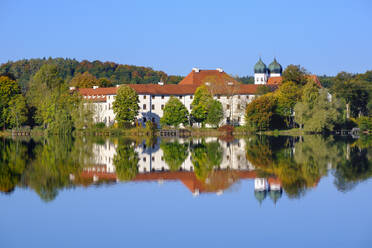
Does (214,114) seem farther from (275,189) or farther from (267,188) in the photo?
(275,189)

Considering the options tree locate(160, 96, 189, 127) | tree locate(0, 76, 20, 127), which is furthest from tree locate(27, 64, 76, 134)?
tree locate(160, 96, 189, 127)

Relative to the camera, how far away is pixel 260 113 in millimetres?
72312

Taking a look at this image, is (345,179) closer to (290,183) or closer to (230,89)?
(290,183)

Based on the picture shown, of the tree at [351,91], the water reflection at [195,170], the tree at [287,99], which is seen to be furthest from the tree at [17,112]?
the tree at [351,91]

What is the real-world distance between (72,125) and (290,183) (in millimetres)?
51980

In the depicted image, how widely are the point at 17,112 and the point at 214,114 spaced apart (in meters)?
24.2

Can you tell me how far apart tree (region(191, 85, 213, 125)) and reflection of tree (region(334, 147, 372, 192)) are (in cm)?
4280

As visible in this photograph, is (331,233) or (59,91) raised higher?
(59,91)

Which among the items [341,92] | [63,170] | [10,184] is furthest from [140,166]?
[341,92]

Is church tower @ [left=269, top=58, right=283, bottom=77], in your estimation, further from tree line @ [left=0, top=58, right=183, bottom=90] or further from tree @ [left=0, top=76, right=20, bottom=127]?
tree @ [left=0, top=76, right=20, bottom=127]

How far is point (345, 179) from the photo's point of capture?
2492cm

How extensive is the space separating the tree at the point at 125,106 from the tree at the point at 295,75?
2041cm

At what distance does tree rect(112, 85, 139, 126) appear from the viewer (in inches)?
2950

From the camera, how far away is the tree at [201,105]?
77438 mm
